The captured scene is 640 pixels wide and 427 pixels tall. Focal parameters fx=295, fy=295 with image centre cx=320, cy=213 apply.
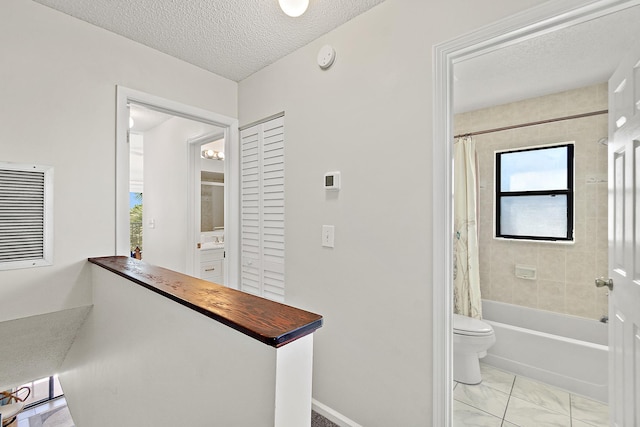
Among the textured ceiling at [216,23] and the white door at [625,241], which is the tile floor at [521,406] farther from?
the textured ceiling at [216,23]

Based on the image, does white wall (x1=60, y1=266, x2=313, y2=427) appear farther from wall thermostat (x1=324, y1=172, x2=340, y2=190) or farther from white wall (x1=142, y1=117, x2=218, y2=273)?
white wall (x1=142, y1=117, x2=218, y2=273)

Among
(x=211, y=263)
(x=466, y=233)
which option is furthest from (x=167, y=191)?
(x=466, y=233)

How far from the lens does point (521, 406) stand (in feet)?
6.70

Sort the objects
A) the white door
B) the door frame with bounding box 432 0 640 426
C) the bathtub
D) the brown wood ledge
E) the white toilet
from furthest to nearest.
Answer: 1. the white toilet
2. the bathtub
3. the door frame with bounding box 432 0 640 426
4. the white door
5. the brown wood ledge

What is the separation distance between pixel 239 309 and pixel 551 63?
265 centimetres

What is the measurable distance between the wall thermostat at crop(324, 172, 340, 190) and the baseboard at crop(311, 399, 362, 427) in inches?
53.2

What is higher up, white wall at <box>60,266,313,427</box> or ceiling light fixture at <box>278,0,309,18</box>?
ceiling light fixture at <box>278,0,309,18</box>

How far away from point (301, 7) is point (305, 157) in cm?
83

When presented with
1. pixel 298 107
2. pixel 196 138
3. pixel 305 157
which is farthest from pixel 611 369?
pixel 196 138

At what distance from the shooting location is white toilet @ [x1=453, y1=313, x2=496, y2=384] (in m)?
2.28

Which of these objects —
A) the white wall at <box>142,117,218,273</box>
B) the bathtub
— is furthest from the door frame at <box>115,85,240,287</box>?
the bathtub

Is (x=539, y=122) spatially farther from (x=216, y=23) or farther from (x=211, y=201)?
(x=211, y=201)

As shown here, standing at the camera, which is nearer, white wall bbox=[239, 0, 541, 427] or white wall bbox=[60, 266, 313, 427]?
white wall bbox=[60, 266, 313, 427]

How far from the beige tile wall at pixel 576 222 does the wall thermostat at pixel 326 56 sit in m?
2.03
